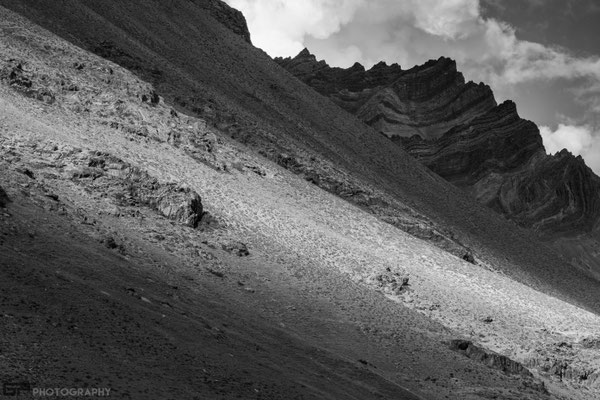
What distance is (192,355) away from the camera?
658 inches

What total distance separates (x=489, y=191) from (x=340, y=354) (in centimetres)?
13611

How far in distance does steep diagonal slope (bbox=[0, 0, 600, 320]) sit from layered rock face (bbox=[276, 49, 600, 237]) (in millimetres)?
72391

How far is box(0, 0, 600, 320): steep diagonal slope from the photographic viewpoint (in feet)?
172

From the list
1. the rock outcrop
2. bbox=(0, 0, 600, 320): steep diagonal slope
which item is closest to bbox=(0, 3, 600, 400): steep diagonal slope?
the rock outcrop

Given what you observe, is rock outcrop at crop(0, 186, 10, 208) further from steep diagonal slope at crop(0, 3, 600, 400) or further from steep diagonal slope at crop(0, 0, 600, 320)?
steep diagonal slope at crop(0, 0, 600, 320)

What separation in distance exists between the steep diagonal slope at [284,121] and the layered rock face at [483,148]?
72.4m

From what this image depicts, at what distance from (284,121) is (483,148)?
10510cm

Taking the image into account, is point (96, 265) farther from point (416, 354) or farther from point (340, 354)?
point (416, 354)

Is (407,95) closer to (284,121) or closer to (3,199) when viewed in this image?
(284,121)

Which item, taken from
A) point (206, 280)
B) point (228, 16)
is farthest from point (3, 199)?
point (228, 16)

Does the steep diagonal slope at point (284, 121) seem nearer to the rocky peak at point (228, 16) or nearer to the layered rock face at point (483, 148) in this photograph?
the rocky peak at point (228, 16)

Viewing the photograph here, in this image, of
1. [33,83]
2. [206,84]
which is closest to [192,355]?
[33,83]

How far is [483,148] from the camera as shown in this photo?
6206 inches

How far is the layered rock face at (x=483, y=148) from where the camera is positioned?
150375 mm
